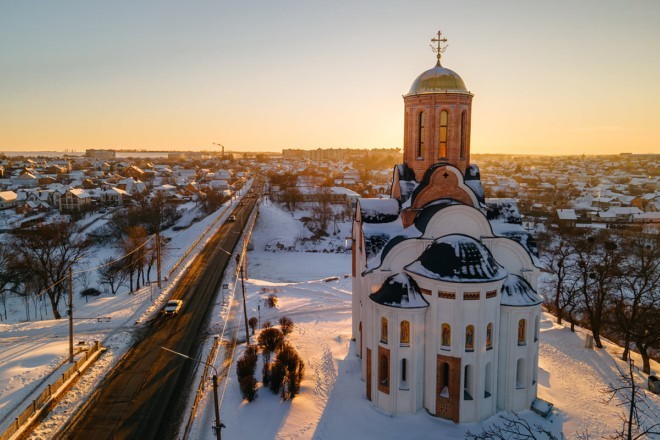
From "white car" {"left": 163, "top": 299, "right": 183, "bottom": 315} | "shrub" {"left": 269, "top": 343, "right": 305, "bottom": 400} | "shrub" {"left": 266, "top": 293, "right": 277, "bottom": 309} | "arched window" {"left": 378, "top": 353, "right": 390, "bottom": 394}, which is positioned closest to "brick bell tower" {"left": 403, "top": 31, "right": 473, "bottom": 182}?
"arched window" {"left": 378, "top": 353, "right": 390, "bottom": 394}

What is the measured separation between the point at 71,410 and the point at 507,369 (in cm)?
1605

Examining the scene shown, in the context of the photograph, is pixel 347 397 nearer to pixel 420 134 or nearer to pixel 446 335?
pixel 446 335

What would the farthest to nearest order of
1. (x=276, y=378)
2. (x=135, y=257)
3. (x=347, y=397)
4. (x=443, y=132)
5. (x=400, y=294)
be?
1. (x=135, y=257)
2. (x=443, y=132)
3. (x=276, y=378)
4. (x=347, y=397)
5. (x=400, y=294)

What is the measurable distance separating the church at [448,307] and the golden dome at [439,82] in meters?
3.80

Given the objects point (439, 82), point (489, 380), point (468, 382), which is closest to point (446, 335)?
point (468, 382)

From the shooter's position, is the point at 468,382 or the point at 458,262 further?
the point at 468,382

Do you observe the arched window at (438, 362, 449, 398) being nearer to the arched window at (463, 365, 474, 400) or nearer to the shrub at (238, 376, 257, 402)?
the arched window at (463, 365, 474, 400)

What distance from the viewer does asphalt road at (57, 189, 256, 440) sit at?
15.8 metres

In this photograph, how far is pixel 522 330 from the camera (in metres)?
17.0

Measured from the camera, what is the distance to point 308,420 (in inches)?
639

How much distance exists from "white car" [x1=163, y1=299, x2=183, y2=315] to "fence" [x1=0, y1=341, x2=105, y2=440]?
6.47 metres

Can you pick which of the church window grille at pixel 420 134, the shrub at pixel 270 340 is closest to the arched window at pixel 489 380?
the church window grille at pixel 420 134

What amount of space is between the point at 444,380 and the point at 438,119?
1080 centimetres

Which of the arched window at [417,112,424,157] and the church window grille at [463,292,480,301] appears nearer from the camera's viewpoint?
the church window grille at [463,292,480,301]
